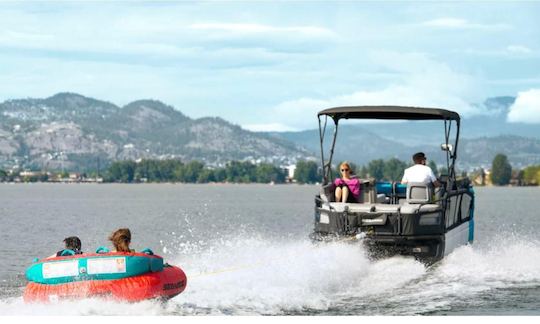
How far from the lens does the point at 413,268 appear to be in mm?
21391

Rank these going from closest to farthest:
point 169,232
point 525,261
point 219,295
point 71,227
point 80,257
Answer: point 80,257 < point 219,295 < point 525,261 < point 169,232 < point 71,227

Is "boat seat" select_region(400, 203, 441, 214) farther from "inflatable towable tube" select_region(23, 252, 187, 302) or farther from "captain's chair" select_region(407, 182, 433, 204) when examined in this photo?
"inflatable towable tube" select_region(23, 252, 187, 302)

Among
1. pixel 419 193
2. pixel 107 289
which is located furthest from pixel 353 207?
pixel 107 289

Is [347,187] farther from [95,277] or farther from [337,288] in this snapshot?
[95,277]

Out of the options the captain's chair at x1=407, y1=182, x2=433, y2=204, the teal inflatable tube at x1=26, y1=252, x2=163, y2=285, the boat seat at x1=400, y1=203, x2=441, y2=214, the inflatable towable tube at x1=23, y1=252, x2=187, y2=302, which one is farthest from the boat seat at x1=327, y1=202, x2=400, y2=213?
the teal inflatable tube at x1=26, y1=252, x2=163, y2=285

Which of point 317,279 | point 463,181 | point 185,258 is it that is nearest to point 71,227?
point 185,258

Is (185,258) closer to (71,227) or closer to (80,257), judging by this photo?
(80,257)

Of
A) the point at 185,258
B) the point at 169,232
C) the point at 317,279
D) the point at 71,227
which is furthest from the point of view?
the point at 71,227

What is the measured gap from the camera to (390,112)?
23906mm

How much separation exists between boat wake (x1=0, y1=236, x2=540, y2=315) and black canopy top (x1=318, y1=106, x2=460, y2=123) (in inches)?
123

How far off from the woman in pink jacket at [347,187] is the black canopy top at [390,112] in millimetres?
1599

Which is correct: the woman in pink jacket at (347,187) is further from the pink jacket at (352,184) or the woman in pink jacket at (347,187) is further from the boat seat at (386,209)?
the boat seat at (386,209)

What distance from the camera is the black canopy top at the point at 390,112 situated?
22850mm
